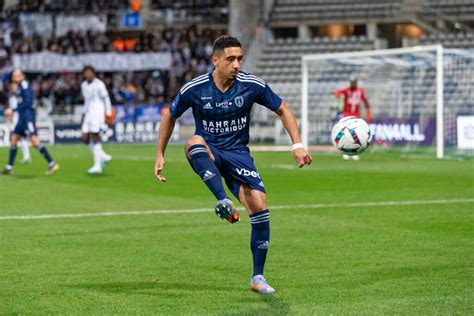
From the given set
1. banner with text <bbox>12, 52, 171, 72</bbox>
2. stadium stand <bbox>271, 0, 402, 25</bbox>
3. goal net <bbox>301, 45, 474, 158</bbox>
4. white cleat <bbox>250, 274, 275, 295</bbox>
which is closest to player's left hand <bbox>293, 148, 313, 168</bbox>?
white cleat <bbox>250, 274, 275, 295</bbox>

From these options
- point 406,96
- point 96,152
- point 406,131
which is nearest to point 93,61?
point 406,96

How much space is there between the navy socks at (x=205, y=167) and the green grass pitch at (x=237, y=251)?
2.81 ft

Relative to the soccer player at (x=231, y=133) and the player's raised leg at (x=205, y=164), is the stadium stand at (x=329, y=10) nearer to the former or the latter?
the soccer player at (x=231, y=133)

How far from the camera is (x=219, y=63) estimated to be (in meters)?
8.51

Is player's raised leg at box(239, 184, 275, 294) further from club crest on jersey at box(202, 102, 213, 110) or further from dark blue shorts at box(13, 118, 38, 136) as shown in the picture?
dark blue shorts at box(13, 118, 38, 136)

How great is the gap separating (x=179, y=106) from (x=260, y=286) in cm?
169

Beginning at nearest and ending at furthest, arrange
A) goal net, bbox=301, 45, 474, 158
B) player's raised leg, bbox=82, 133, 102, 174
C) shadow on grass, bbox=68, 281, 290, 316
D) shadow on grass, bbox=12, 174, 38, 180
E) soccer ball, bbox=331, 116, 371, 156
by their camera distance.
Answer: shadow on grass, bbox=68, 281, 290, 316, soccer ball, bbox=331, 116, 371, 156, shadow on grass, bbox=12, 174, 38, 180, player's raised leg, bbox=82, 133, 102, 174, goal net, bbox=301, 45, 474, 158

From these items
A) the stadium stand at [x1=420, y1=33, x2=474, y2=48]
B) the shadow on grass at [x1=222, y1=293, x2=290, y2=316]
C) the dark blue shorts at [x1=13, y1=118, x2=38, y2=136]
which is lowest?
the shadow on grass at [x1=222, y1=293, x2=290, y2=316]

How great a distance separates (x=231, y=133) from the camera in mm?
8820

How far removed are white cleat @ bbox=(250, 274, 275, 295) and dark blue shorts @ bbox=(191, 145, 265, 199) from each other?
734 millimetres

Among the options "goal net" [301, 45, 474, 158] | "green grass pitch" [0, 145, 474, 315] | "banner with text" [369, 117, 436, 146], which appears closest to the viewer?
"green grass pitch" [0, 145, 474, 315]

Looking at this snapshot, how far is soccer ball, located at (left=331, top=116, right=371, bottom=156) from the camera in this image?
928cm

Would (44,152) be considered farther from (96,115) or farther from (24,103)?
(96,115)

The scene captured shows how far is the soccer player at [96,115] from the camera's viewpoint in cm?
2333
